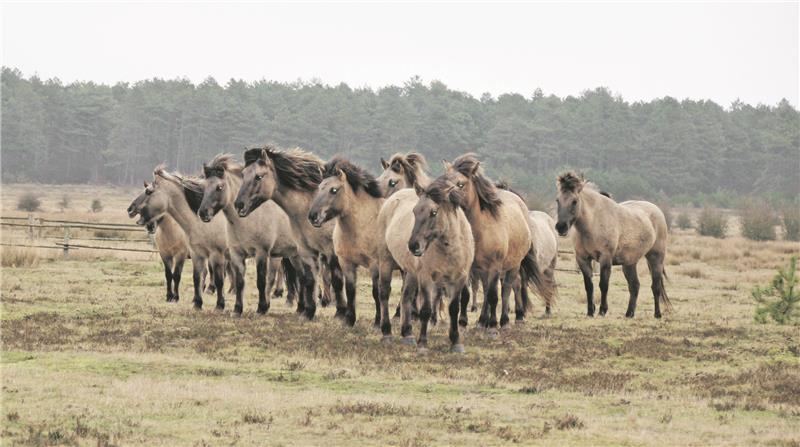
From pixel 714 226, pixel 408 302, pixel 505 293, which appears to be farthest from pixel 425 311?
pixel 714 226

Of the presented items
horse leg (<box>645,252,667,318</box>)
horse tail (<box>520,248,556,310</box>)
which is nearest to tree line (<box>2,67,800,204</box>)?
horse leg (<box>645,252,667,318</box>)

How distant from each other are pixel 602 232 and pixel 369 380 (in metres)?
7.87

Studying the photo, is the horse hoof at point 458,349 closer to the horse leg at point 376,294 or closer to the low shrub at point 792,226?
the horse leg at point 376,294

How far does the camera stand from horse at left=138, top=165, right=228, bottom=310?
16344mm

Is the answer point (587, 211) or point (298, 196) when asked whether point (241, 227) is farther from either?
point (587, 211)

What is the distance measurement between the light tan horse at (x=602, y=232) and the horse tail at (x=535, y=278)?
851 mm

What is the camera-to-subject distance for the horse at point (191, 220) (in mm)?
16344

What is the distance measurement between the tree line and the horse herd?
6857 cm

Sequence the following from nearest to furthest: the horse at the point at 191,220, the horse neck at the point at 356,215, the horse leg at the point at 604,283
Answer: the horse neck at the point at 356,215 → the horse at the point at 191,220 → the horse leg at the point at 604,283

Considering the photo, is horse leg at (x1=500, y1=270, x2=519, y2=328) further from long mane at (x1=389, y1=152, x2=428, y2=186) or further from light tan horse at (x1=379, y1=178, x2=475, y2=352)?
light tan horse at (x1=379, y1=178, x2=475, y2=352)

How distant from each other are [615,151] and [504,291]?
8067 centimetres

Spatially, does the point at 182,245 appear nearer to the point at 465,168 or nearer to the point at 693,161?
the point at 465,168

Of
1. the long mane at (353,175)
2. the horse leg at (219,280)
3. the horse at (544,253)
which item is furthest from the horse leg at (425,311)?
the horse leg at (219,280)

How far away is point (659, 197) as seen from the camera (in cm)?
7600
